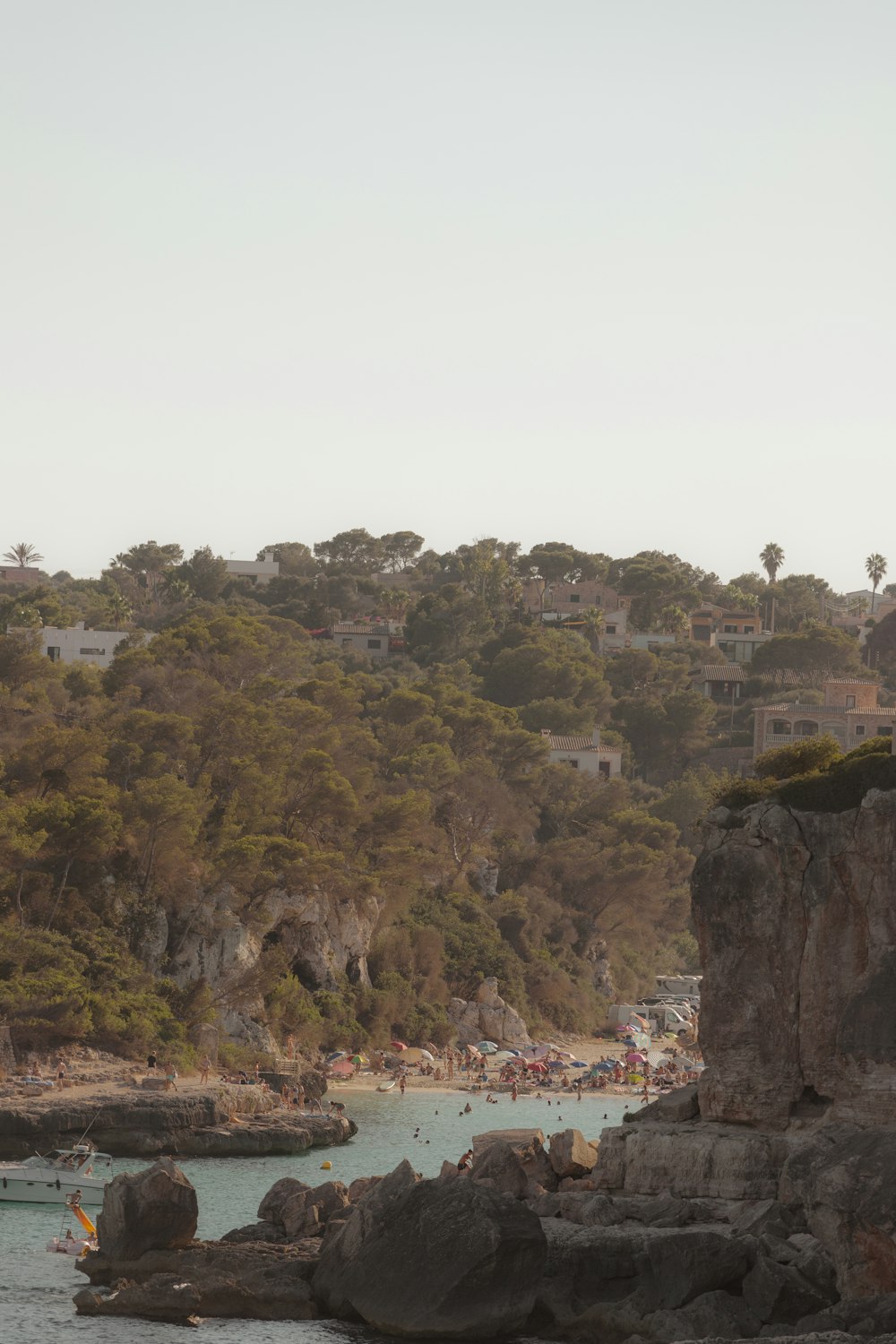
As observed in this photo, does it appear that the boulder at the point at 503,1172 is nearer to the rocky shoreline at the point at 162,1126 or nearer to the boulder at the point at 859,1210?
the boulder at the point at 859,1210

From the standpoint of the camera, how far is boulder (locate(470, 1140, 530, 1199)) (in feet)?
115

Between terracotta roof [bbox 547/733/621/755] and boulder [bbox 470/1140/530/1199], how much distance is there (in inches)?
2025

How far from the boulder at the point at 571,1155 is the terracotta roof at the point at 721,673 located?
231 feet

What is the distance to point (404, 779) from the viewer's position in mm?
71438

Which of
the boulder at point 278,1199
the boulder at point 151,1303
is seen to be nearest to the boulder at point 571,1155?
the boulder at point 278,1199

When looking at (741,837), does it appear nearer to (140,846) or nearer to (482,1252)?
(482,1252)

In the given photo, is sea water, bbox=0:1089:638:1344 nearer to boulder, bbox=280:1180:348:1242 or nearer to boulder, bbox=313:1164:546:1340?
boulder, bbox=313:1164:546:1340

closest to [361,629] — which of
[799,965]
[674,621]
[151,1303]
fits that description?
[674,621]

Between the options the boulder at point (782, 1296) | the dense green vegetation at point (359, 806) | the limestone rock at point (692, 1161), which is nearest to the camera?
the boulder at point (782, 1296)

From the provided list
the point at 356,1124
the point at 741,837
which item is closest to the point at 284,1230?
the point at 741,837

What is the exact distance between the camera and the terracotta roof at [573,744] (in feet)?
287

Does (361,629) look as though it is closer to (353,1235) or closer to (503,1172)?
(503,1172)

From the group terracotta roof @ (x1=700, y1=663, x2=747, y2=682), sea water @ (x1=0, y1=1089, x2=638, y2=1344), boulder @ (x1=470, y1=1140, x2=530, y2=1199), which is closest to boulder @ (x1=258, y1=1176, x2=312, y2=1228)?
sea water @ (x1=0, y1=1089, x2=638, y2=1344)

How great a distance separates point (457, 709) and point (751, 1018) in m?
42.9
